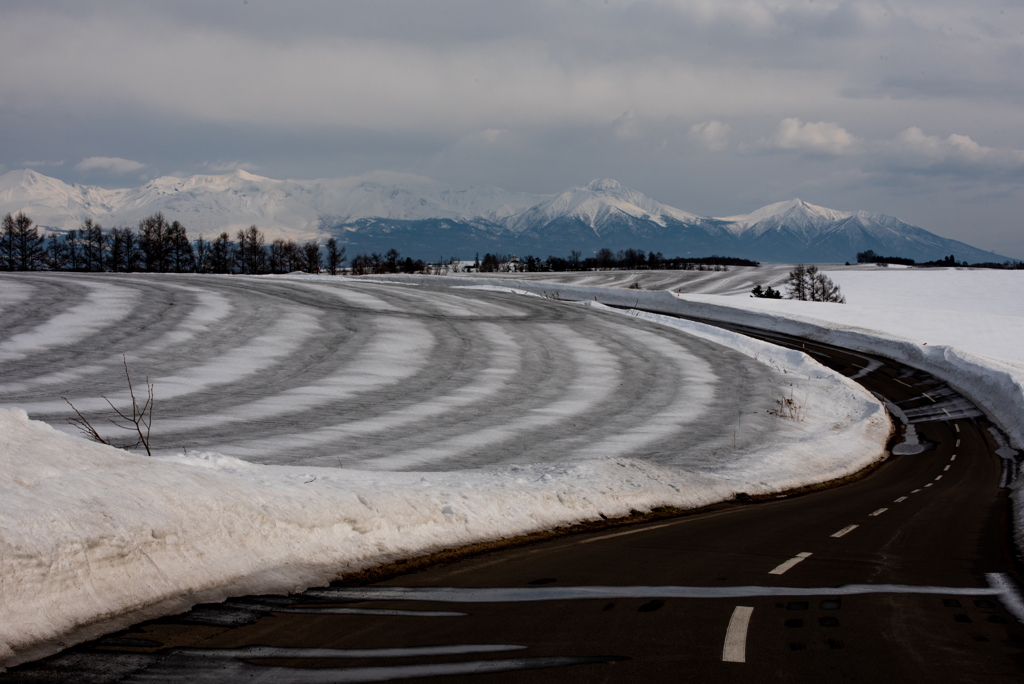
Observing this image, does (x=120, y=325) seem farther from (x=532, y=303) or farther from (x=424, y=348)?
(x=532, y=303)

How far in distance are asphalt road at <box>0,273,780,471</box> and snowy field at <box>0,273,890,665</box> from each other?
131 mm

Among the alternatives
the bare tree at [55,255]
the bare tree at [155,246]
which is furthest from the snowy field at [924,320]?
the bare tree at [155,246]

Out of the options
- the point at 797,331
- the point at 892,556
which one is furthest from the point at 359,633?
the point at 797,331

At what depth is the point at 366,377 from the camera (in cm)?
2364

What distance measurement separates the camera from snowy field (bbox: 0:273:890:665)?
5723mm

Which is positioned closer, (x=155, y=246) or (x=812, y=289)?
(x=812, y=289)

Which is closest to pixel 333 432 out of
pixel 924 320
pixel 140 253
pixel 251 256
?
pixel 924 320

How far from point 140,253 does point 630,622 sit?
149 m

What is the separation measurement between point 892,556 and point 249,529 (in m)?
7.77

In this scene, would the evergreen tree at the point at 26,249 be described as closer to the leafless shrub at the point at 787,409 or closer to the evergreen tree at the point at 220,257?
the evergreen tree at the point at 220,257

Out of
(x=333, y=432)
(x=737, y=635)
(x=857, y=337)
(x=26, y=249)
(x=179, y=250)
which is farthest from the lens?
(x=179, y=250)

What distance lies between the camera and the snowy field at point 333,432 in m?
5.72

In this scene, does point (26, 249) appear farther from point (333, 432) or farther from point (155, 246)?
point (333, 432)

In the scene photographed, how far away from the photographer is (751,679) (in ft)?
15.1
